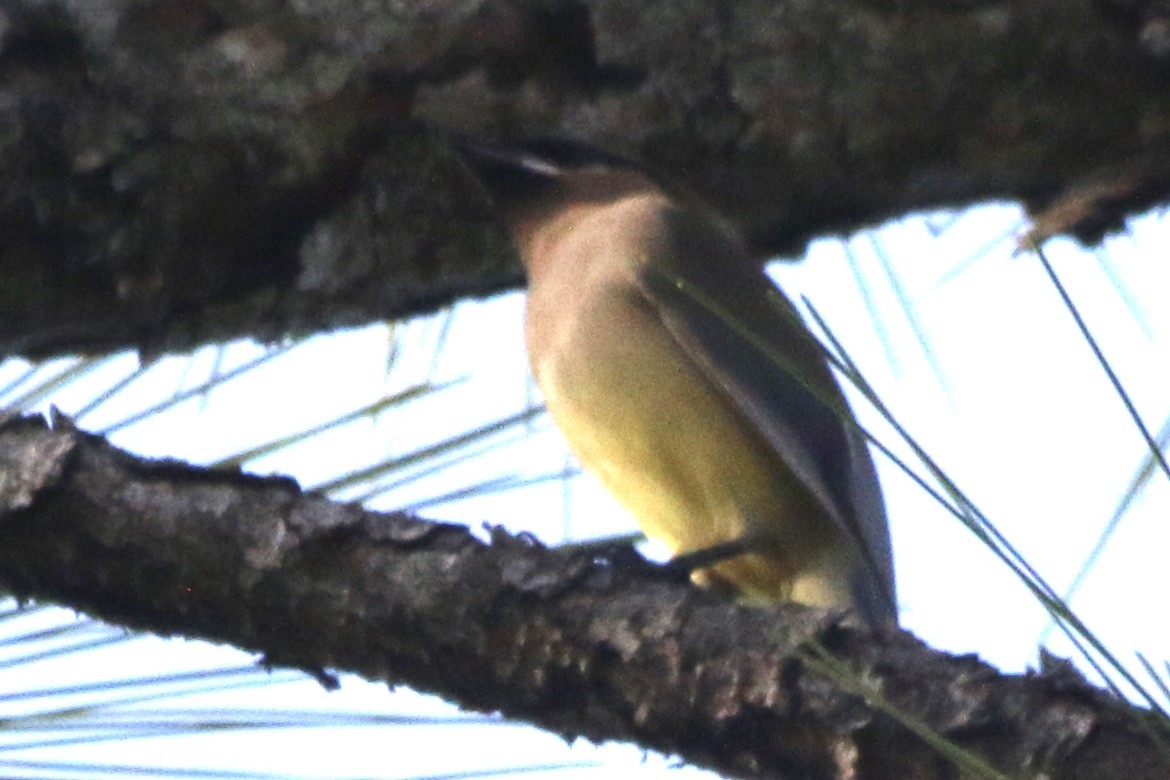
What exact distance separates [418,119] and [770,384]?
2.91 feet

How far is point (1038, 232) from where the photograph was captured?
286 centimetres

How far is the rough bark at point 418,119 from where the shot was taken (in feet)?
8.54

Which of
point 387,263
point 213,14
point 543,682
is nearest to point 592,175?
point 387,263

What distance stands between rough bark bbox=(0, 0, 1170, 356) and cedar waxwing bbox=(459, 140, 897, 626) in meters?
0.26

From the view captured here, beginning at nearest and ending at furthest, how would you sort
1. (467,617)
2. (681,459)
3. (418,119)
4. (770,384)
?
1. (467,617)
2. (418,119)
3. (681,459)
4. (770,384)

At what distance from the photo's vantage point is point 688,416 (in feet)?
10.2

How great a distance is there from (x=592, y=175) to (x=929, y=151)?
0.75 m

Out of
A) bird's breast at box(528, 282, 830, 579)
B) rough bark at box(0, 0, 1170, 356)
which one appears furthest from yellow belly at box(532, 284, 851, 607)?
rough bark at box(0, 0, 1170, 356)

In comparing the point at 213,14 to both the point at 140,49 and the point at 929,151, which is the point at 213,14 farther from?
the point at 929,151

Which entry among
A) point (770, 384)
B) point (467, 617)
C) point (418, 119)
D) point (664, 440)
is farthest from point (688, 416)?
point (467, 617)

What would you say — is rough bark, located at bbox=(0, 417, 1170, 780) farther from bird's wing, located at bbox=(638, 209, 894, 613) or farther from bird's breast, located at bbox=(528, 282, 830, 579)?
bird's wing, located at bbox=(638, 209, 894, 613)

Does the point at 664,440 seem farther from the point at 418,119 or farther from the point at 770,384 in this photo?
the point at 418,119

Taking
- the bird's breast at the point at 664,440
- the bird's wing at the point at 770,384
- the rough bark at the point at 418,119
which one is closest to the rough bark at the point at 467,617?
the rough bark at the point at 418,119

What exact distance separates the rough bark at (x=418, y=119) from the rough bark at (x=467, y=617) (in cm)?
61
